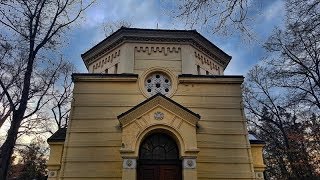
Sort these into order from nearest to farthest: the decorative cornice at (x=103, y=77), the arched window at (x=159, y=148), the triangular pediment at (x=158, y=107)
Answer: the triangular pediment at (x=158, y=107) → the arched window at (x=159, y=148) → the decorative cornice at (x=103, y=77)

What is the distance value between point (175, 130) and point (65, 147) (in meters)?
4.95

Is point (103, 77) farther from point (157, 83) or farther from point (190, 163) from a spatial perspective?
point (190, 163)

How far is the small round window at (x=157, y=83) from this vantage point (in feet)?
47.7

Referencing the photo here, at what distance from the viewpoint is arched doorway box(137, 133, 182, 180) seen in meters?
12.4

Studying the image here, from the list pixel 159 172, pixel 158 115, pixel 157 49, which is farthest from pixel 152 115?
pixel 157 49

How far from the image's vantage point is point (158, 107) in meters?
12.8

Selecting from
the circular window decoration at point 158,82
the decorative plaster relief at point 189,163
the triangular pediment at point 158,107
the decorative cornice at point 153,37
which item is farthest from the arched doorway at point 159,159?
the decorative cornice at point 153,37

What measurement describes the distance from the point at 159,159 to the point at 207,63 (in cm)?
660

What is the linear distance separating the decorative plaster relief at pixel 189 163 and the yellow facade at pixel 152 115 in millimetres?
40

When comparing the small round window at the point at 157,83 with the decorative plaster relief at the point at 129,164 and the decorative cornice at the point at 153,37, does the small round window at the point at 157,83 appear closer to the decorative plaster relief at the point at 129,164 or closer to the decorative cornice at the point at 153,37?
the decorative cornice at the point at 153,37

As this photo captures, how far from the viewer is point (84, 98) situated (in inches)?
554

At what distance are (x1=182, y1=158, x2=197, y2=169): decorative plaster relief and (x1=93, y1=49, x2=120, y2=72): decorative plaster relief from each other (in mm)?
6750

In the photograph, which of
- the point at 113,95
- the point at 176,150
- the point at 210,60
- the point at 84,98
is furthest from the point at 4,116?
the point at 210,60

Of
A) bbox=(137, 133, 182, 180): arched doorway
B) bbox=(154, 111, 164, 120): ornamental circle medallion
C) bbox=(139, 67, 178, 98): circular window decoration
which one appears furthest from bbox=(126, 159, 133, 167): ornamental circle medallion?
bbox=(139, 67, 178, 98): circular window decoration
